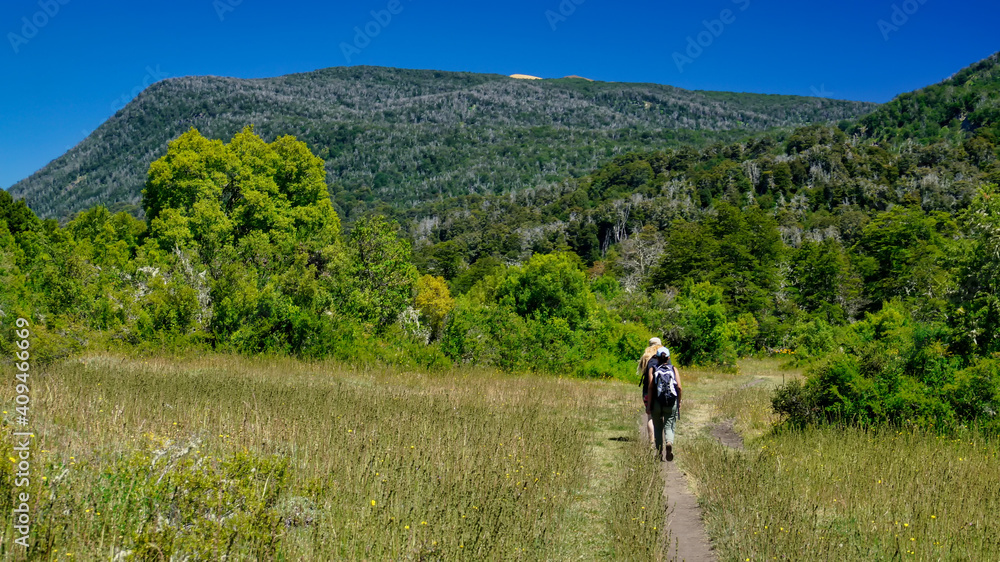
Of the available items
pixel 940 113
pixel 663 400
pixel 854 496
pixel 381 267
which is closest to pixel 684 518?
pixel 854 496

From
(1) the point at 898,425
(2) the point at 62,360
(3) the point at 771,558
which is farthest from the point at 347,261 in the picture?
(3) the point at 771,558

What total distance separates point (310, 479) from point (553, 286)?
2863cm

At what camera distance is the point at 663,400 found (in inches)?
330

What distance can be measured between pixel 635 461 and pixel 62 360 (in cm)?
1080

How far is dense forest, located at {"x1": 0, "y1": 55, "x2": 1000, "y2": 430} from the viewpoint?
34.5 ft

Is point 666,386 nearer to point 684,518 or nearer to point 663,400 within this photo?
point 663,400

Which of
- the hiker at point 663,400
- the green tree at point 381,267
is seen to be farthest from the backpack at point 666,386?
the green tree at point 381,267

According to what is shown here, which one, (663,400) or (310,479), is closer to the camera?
(310,479)

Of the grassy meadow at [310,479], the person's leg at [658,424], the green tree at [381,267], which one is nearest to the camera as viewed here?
the grassy meadow at [310,479]

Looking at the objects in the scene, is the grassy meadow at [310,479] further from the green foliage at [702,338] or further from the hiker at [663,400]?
the green foliage at [702,338]

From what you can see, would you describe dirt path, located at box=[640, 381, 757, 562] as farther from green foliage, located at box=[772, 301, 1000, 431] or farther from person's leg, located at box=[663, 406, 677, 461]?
green foliage, located at box=[772, 301, 1000, 431]

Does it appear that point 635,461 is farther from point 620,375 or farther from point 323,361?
point 620,375

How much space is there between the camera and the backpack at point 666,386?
8.31 metres

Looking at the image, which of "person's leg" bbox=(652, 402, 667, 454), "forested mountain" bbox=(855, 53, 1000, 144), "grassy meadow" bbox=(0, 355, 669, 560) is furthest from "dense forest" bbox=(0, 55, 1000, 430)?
"forested mountain" bbox=(855, 53, 1000, 144)
